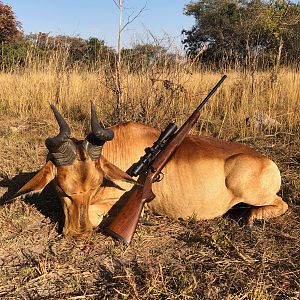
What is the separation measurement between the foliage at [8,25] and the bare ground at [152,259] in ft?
42.9

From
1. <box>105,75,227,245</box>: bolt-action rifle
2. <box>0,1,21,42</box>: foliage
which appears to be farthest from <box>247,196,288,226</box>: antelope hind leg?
<box>0,1,21,42</box>: foliage

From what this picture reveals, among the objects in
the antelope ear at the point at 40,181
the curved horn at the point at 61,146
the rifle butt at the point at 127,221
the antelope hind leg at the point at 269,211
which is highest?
the curved horn at the point at 61,146

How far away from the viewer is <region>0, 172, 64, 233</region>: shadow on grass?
14.1ft

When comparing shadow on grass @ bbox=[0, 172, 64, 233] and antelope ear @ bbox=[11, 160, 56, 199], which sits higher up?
antelope ear @ bbox=[11, 160, 56, 199]

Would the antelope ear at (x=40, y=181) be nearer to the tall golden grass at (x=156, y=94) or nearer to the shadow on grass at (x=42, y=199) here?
the shadow on grass at (x=42, y=199)

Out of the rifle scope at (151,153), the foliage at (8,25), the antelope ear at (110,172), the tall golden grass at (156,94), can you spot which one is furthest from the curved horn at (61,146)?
the foliage at (8,25)

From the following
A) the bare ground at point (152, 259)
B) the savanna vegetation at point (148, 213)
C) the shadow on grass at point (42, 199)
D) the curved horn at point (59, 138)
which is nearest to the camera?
the bare ground at point (152, 259)

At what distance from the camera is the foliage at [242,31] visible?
8805 mm

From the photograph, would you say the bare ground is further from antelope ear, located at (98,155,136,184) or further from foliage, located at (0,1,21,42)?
foliage, located at (0,1,21,42)

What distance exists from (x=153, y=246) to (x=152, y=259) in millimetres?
279

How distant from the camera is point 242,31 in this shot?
29.8ft

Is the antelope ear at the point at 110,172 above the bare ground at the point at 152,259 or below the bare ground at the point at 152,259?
above

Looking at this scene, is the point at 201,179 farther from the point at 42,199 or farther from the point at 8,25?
the point at 8,25

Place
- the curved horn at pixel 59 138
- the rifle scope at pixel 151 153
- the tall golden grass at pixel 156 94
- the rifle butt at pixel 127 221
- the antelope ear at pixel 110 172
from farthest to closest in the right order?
the tall golden grass at pixel 156 94 → the rifle scope at pixel 151 153 → the antelope ear at pixel 110 172 → the rifle butt at pixel 127 221 → the curved horn at pixel 59 138
